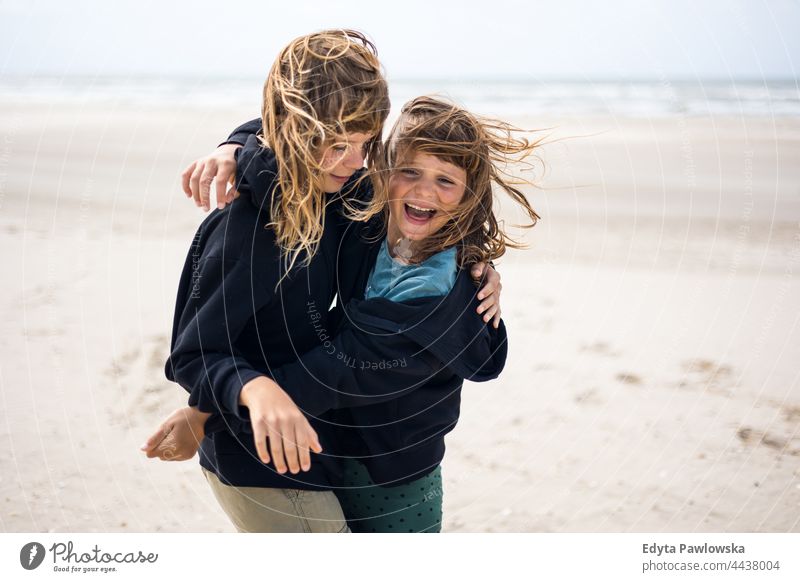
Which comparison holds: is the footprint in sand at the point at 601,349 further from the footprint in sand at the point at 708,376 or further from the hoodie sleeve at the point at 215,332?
the hoodie sleeve at the point at 215,332

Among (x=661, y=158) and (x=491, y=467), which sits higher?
(x=491, y=467)

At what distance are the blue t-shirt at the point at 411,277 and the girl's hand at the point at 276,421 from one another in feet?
0.89

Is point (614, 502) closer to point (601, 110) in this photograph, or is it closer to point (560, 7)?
point (560, 7)

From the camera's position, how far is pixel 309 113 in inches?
56.1

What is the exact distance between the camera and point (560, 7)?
4.86 meters

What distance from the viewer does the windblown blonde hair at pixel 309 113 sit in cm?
141

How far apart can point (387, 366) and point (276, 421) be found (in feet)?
0.69

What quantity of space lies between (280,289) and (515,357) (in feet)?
9.05

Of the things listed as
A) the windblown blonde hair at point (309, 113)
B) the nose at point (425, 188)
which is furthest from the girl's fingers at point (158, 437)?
the nose at point (425, 188)
